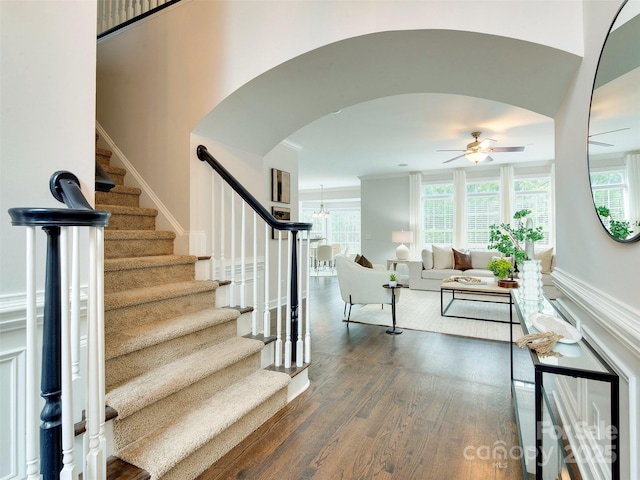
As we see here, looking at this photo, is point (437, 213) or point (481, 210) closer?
point (481, 210)

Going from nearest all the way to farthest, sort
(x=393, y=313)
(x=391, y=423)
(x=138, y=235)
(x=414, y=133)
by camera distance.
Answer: (x=391, y=423), (x=138, y=235), (x=393, y=313), (x=414, y=133)

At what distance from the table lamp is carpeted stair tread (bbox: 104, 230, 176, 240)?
5830mm

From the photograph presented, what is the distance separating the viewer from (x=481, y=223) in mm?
7520

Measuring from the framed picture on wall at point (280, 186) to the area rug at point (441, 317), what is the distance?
6.78ft

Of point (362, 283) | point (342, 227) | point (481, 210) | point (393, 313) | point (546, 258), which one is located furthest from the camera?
point (342, 227)

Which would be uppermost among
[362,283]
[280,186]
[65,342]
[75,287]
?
[280,186]

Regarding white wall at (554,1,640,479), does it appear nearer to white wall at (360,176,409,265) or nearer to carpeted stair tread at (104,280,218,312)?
carpeted stair tread at (104,280,218,312)

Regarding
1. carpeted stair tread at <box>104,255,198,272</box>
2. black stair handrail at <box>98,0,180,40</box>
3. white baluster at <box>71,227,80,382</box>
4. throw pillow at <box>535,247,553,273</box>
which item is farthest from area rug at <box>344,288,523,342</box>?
black stair handrail at <box>98,0,180,40</box>

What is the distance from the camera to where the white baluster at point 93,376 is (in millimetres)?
1086

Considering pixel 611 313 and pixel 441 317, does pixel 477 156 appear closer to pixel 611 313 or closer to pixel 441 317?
pixel 441 317

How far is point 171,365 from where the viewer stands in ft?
6.11

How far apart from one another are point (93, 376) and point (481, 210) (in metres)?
7.94

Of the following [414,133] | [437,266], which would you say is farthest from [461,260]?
[414,133]

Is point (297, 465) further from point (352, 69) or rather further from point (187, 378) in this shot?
point (352, 69)
